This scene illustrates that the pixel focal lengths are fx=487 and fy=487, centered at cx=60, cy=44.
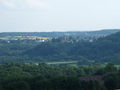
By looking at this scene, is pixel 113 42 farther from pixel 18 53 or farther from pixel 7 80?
pixel 7 80

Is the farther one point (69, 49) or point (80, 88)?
point (69, 49)

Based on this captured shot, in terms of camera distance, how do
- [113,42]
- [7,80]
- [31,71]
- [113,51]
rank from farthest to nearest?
[113,42]
[113,51]
[31,71]
[7,80]

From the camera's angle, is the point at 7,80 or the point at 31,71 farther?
the point at 31,71

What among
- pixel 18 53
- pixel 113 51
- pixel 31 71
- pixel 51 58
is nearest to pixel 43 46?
pixel 18 53

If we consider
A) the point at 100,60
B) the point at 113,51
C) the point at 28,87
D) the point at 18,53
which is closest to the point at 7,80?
the point at 28,87

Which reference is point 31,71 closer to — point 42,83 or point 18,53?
point 42,83

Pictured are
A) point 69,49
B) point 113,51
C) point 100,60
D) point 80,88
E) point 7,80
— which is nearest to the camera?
point 80,88
